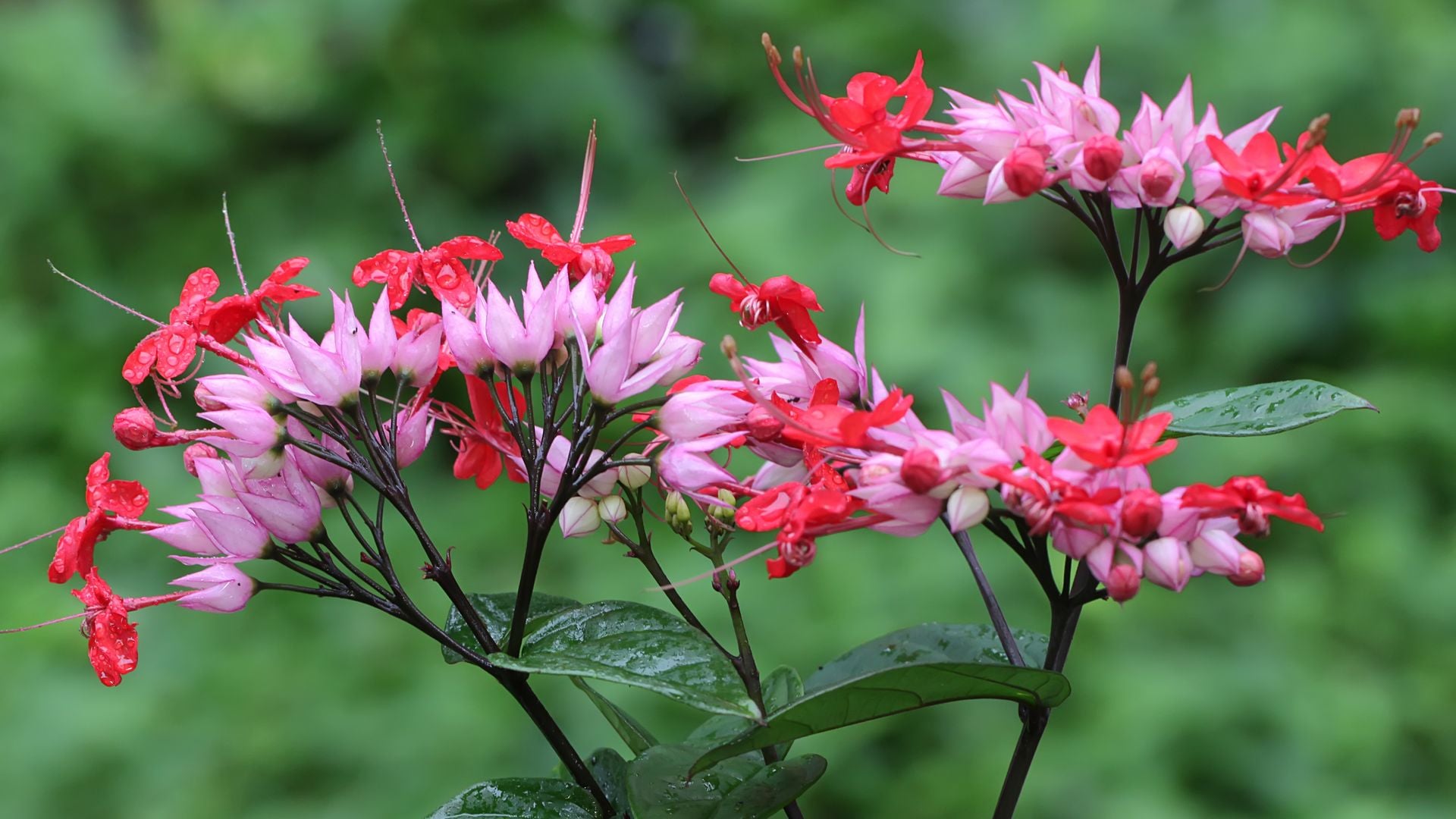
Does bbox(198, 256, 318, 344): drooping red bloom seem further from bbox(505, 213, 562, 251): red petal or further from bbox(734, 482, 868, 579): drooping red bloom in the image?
bbox(734, 482, 868, 579): drooping red bloom

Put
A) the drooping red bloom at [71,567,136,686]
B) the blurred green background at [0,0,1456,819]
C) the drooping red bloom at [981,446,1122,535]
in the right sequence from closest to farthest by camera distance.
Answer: the drooping red bloom at [981,446,1122,535], the drooping red bloom at [71,567,136,686], the blurred green background at [0,0,1456,819]

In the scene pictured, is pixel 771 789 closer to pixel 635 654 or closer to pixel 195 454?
pixel 635 654

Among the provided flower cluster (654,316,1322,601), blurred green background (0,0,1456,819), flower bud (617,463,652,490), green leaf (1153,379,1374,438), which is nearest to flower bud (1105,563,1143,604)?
flower cluster (654,316,1322,601)

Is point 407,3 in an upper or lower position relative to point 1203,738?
upper

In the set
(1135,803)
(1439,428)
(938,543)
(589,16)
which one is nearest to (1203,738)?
(1135,803)

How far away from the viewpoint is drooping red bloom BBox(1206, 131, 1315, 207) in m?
0.47

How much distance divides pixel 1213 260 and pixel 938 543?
1.67 ft

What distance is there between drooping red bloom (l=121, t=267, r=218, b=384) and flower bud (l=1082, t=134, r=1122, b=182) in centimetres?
35

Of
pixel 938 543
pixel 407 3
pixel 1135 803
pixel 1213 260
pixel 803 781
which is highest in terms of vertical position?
pixel 407 3

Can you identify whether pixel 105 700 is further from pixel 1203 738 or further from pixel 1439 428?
pixel 1439 428

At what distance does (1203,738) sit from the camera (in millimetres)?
1344

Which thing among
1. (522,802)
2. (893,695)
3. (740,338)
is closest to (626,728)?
(522,802)

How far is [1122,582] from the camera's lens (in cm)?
42

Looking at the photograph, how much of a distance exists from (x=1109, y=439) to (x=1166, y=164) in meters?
0.12
